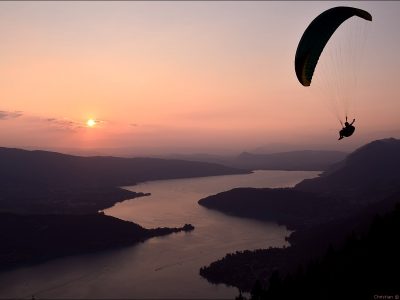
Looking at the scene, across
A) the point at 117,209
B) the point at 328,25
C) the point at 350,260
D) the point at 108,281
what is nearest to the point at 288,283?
the point at 350,260

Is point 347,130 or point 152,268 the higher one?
point 347,130

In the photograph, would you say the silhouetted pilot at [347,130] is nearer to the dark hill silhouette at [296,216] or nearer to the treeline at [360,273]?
the treeline at [360,273]

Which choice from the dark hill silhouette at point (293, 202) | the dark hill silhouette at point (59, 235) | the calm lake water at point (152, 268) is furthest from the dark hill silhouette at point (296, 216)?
the dark hill silhouette at point (59, 235)

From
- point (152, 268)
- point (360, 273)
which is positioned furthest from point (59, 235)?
point (360, 273)

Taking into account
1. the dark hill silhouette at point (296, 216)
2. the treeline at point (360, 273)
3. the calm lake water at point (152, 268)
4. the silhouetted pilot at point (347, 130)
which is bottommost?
the calm lake water at point (152, 268)

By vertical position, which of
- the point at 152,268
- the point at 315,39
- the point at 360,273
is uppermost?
the point at 315,39

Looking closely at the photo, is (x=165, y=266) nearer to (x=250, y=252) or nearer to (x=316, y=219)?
(x=250, y=252)

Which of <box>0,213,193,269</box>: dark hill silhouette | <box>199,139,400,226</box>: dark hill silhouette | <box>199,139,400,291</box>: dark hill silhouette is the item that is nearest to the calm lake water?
<box>199,139,400,291</box>: dark hill silhouette

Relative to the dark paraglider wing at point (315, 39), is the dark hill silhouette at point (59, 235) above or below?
below

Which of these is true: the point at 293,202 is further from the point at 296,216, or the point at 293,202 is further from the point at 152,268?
the point at 152,268

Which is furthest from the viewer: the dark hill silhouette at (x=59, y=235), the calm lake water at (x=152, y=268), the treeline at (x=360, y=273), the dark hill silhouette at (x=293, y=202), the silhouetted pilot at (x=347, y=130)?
the dark hill silhouette at (x=293, y=202)
